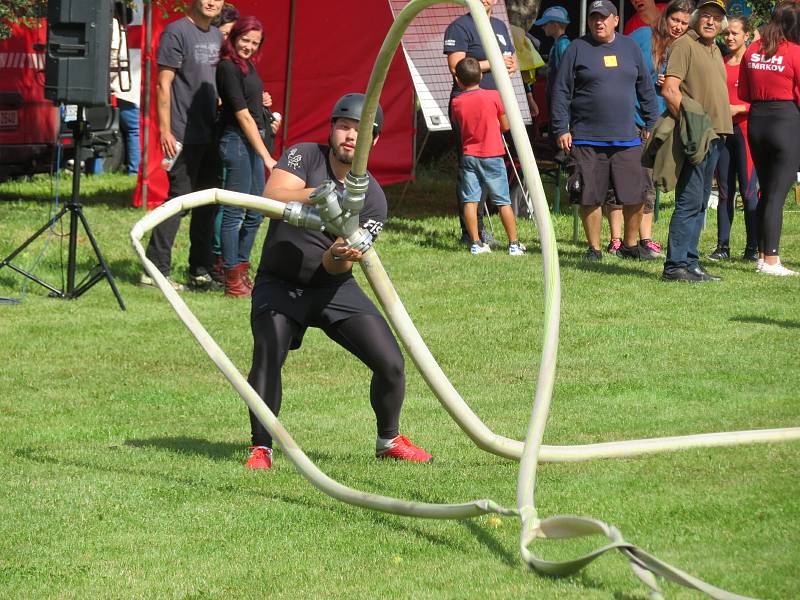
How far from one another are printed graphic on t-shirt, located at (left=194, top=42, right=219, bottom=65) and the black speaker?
744 millimetres

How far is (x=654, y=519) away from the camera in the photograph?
5.24 metres

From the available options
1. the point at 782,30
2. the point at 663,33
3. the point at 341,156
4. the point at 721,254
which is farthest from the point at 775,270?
the point at 341,156

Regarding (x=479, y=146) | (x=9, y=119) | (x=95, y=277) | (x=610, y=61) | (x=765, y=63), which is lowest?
(x=95, y=277)

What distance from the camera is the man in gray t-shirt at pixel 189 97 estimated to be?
11.1 metres

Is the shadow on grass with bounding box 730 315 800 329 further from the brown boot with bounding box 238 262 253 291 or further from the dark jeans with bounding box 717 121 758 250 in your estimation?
the brown boot with bounding box 238 262 253 291

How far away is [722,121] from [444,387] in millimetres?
6231

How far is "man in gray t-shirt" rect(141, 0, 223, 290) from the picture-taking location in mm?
11125

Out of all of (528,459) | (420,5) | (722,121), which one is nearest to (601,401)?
(528,459)

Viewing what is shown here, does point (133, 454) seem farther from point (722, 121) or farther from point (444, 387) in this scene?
point (722, 121)

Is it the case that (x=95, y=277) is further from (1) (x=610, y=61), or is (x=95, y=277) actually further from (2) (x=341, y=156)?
(2) (x=341, y=156)

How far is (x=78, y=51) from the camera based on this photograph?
35.6 feet

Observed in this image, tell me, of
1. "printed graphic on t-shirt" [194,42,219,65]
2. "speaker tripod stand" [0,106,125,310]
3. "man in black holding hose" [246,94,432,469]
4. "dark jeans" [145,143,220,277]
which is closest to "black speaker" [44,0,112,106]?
"speaker tripod stand" [0,106,125,310]

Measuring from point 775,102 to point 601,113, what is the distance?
159cm

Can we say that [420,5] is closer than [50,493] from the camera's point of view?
Yes
